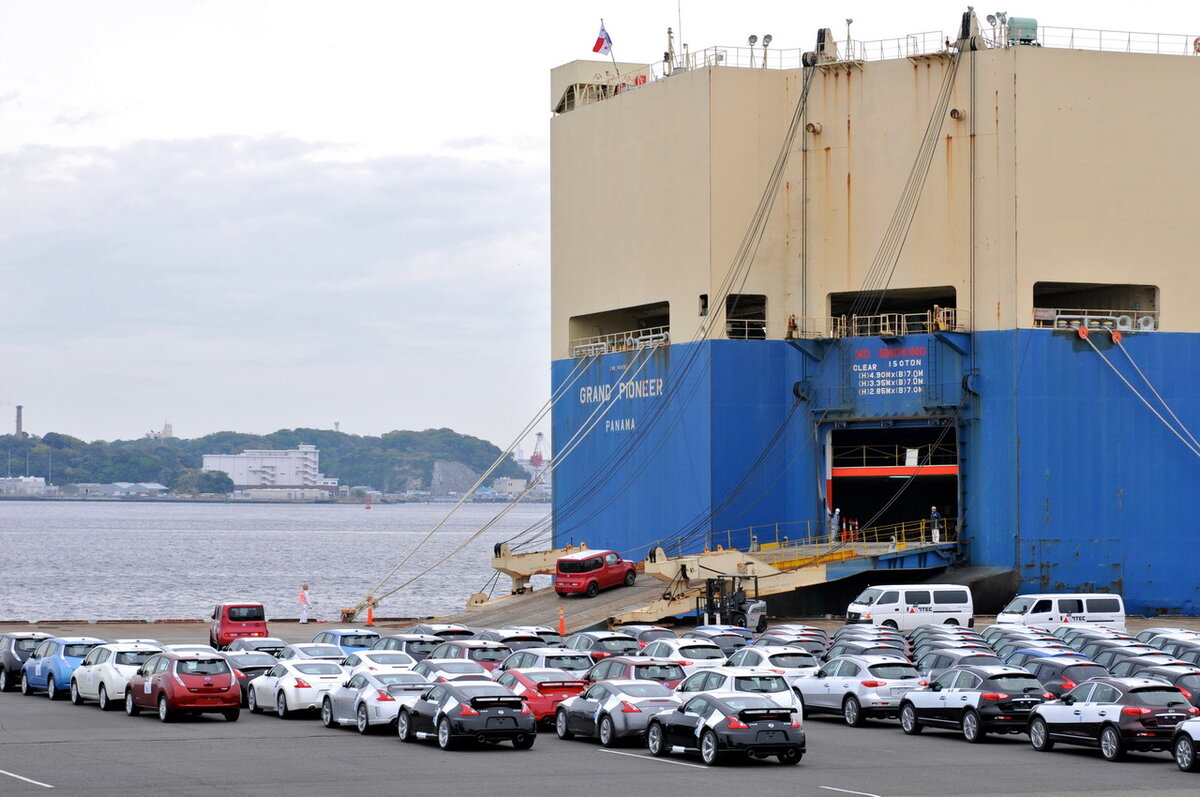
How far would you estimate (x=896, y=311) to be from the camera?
67562 mm

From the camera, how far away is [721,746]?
85.8ft

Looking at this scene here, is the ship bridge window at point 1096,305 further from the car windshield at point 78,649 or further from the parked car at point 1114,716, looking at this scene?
the car windshield at point 78,649

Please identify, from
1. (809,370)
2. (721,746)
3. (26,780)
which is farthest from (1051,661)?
(809,370)

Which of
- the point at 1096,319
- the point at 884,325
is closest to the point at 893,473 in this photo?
the point at 884,325

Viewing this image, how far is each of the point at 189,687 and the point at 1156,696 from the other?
17.3 meters

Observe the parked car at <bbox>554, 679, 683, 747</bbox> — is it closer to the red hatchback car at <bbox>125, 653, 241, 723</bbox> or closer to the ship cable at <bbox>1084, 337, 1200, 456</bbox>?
the red hatchback car at <bbox>125, 653, 241, 723</bbox>

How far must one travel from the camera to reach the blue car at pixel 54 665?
36.6m

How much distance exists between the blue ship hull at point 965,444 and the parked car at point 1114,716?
29.9 meters

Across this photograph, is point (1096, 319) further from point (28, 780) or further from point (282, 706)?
point (28, 780)

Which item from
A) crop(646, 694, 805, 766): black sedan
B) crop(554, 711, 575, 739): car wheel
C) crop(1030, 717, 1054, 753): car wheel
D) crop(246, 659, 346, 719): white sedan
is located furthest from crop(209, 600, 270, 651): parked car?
crop(1030, 717, 1054, 753): car wheel

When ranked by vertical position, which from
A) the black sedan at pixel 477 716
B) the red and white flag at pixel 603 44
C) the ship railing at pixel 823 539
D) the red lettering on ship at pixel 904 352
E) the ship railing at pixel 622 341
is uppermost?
the red and white flag at pixel 603 44

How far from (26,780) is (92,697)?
12.4 meters

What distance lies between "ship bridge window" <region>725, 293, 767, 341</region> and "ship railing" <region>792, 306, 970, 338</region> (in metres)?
1.89

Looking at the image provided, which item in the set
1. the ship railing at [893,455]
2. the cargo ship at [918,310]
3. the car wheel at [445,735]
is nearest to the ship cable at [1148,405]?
the cargo ship at [918,310]
